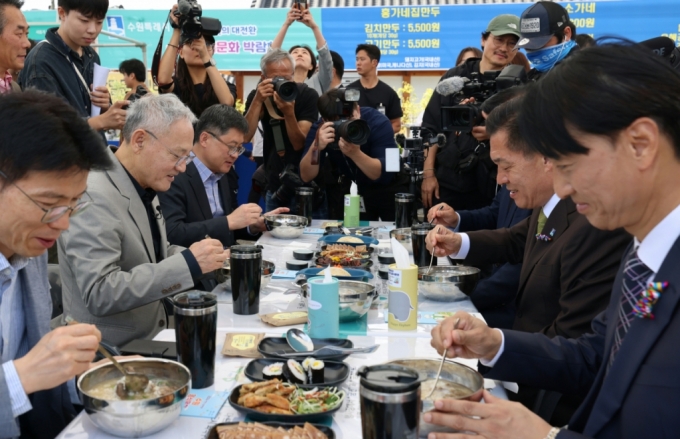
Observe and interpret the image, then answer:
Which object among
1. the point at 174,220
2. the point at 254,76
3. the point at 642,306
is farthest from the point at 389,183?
the point at 254,76

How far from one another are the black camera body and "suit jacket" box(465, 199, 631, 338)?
206 cm

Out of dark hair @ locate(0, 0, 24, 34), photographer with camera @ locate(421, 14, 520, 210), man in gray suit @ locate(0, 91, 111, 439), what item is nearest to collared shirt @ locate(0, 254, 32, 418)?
man in gray suit @ locate(0, 91, 111, 439)

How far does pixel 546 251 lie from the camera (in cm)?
197

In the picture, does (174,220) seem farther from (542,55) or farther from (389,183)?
(542,55)

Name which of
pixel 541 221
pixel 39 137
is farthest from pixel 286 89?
pixel 39 137

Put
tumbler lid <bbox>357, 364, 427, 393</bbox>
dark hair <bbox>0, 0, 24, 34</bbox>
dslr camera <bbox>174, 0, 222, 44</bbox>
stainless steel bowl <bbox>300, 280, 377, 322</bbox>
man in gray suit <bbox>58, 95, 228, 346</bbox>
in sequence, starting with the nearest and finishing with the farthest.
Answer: tumbler lid <bbox>357, 364, 427, 393</bbox> < stainless steel bowl <bbox>300, 280, 377, 322</bbox> < man in gray suit <bbox>58, 95, 228, 346</bbox> < dark hair <bbox>0, 0, 24, 34</bbox> < dslr camera <bbox>174, 0, 222, 44</bbox>

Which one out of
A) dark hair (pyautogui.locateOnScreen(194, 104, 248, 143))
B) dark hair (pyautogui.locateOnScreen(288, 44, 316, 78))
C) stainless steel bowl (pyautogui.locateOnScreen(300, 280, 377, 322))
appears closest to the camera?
stainless steel bowl (pyautogui.locateOnScreen(300, 280, 377, 322))

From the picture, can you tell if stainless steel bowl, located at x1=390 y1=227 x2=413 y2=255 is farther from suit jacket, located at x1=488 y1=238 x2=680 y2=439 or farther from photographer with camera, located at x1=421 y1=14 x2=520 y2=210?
suit jacket, located at x1=488 y1=238 x2=680 y2=439

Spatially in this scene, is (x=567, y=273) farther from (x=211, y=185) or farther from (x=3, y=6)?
(x=3, y=6)

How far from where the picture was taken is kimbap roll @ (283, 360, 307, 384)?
4.44ft

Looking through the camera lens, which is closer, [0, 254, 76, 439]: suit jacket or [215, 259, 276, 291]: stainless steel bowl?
[0, 254, 76, 439]: suit jacket

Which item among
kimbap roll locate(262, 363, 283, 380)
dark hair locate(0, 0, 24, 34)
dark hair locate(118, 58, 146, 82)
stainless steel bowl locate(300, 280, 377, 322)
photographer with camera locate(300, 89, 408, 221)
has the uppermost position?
dark hair locate(118, 58, 146, 82)

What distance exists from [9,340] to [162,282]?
1.67 feet

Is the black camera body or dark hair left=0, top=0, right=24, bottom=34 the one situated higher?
dark hair left=0, top=0, right=24, bottom=34
